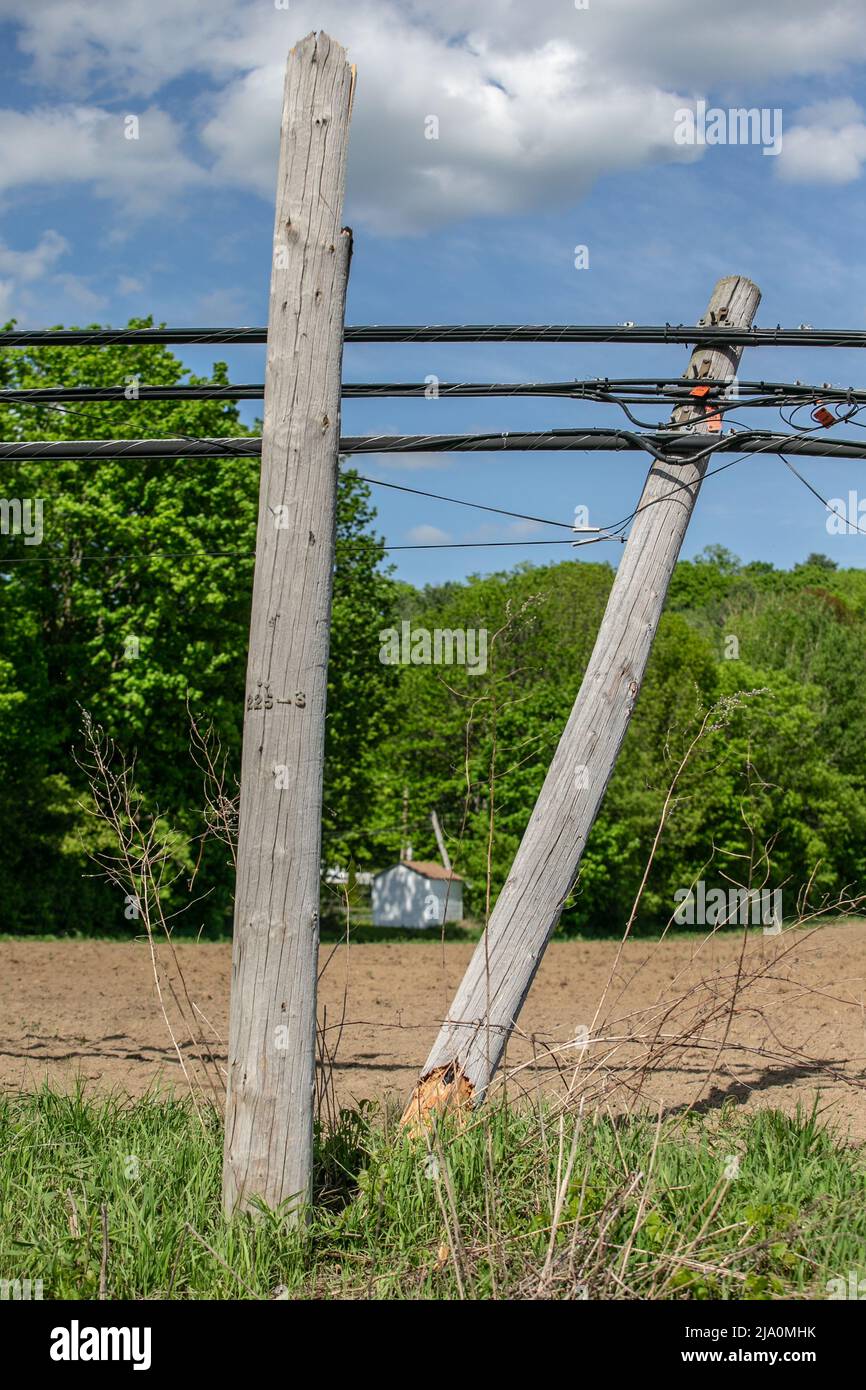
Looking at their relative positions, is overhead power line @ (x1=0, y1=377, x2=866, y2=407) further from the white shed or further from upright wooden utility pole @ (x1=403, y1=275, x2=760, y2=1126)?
the white shed

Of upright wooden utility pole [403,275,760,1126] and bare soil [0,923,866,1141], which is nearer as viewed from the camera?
upright wooden utility pole [403,275,760,1126]

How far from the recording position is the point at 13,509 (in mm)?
21578

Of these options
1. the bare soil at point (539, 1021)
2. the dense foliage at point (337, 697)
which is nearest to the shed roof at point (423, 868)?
the dense foliage at point (337, 697)

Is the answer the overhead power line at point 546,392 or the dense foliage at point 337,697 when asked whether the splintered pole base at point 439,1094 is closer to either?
the overhead power line at point 546,392

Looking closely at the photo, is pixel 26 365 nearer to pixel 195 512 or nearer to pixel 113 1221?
pixel 195 512

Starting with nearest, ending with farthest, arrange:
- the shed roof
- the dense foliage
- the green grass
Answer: the green grass → the dense foliage → the shed roof

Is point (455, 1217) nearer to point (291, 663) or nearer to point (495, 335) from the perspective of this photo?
point (291, 663)

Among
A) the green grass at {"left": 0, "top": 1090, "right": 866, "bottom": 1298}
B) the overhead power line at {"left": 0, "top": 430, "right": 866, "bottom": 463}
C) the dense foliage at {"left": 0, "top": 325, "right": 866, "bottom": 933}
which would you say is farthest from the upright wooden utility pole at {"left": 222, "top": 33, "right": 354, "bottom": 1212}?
the dense foliage at {"left": 0, "top": 325, "right": 866, "bottom": 933}

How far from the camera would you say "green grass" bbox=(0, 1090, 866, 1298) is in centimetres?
409

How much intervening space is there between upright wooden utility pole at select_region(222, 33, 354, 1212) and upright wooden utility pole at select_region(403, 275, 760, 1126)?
129 cm

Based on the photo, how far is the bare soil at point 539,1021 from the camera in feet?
19.8

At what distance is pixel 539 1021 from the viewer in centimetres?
1055

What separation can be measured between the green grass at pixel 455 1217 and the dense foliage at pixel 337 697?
391 inches

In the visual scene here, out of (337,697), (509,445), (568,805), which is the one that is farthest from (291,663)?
(337,697)
